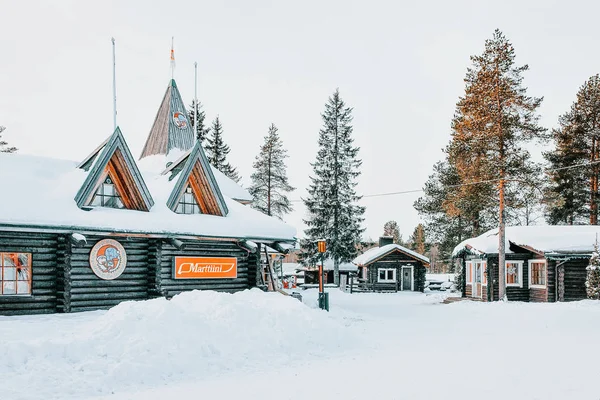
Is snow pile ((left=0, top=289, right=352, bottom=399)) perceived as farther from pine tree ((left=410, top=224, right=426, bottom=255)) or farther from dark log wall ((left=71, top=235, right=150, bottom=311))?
pine tree ((left=410, top=224, right=426, bottom=255))

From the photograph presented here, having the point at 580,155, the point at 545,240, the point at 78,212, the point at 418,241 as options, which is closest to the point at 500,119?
the point at 545,240

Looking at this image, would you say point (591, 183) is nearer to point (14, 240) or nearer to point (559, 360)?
point (559, 360)

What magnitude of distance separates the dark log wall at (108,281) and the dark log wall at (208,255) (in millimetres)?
718

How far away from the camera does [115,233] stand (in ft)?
53.6

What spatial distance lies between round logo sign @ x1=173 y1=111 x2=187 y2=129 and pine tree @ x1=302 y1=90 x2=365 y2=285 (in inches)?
768

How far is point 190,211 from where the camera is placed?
65.9 feet

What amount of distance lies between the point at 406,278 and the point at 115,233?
32.6 metres

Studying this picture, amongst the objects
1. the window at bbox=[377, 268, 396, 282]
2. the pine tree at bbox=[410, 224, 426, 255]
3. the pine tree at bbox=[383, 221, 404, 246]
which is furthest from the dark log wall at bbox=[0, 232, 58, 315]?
the pine tree at bbox=[383, 221, 404, 246]

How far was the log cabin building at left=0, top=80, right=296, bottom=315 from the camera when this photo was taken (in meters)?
15.4

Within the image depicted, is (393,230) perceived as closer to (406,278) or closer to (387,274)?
(406,278)

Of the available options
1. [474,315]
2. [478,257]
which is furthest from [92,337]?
[478,257]

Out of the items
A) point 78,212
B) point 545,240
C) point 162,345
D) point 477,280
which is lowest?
point 477,280

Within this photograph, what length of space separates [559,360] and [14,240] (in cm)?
1442

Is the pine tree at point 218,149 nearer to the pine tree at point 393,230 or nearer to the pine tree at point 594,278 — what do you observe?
the pine tree at point 594,278
